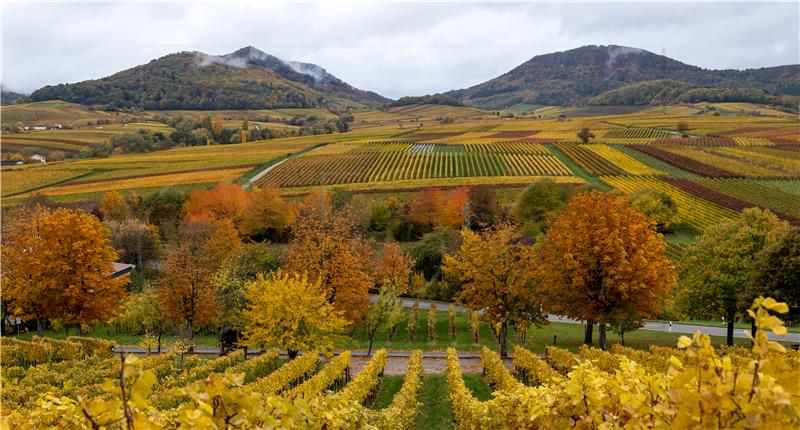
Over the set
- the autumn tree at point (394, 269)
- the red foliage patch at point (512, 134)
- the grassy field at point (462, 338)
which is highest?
the red foliage patch at point (512, 134)

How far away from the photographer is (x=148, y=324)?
33375mm

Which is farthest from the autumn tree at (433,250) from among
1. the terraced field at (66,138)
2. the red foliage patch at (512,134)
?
the terraced field at (66,138)

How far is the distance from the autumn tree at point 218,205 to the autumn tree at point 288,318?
38428mm

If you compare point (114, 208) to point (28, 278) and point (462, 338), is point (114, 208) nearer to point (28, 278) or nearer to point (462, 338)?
point (28, 278)

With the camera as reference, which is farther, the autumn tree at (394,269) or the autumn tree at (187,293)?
the autumn tree at (394,269)

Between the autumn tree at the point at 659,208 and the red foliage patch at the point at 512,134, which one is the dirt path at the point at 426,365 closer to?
the autumn tree at the point at 659,208

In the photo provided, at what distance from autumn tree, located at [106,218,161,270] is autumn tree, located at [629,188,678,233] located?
53181 millimetres

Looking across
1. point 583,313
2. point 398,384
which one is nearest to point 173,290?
point 398,384

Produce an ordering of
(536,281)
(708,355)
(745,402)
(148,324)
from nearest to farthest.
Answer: (745,402)
(708,355)
(536,281)
(148,324)

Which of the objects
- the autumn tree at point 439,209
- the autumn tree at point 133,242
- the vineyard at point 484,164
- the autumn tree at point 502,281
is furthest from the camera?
the vineyard at point 484,164

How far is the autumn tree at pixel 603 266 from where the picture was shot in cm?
2425

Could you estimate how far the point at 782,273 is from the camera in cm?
2405

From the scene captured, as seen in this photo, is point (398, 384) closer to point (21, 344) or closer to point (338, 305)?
point (338, 305)

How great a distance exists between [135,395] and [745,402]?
3282mm
